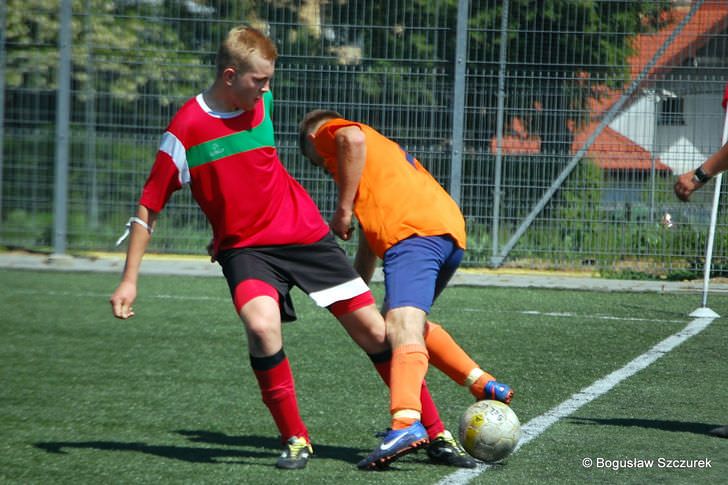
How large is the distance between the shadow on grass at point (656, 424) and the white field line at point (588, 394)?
16 centimetres

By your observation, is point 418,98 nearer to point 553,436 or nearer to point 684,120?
point 684,120

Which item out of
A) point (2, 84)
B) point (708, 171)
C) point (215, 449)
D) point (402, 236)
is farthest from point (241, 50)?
point (2, 84)

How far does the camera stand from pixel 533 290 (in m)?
10.3

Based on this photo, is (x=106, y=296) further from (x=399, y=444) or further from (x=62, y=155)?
(x=399, y=444)

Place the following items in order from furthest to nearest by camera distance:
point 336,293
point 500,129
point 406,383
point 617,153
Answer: point 500,129
point 617,153
point 336,293
point 406,383

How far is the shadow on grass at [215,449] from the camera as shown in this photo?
4.02 metres

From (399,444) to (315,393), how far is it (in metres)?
1.76

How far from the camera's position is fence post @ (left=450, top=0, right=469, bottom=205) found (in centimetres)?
1130

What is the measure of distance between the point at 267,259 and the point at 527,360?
2.88 metres

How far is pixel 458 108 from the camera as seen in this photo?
1138 cm

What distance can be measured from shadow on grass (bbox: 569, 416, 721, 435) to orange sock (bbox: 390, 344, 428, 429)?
46.2 inches

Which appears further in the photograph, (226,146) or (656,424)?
(656,424)

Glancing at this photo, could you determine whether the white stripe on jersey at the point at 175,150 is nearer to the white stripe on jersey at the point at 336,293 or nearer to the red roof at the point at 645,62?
the white stripe on jersey at the point at 336,293

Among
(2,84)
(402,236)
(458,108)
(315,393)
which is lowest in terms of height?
(315,393)
